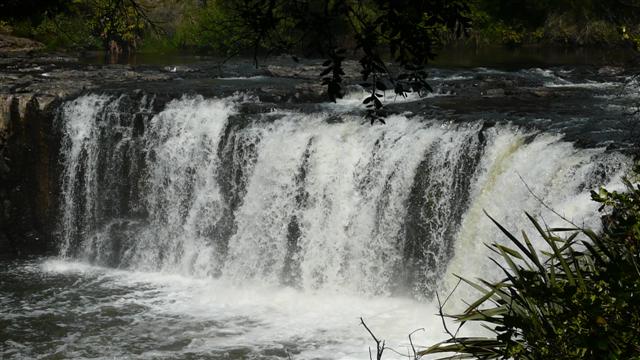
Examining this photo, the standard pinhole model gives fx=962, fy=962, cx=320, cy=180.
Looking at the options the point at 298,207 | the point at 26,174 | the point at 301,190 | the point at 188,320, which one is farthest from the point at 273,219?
the point at 26,174

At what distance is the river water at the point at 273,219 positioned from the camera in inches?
432

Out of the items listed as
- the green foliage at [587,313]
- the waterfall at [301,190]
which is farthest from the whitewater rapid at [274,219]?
Result: the green foliage at [587,313]

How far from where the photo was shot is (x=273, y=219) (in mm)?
13586

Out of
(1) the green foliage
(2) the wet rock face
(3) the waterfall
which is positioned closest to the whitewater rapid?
(3) the waterfall

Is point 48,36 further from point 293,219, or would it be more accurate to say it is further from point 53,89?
point 293,219

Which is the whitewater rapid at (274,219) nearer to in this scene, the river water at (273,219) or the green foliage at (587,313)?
the river water at (273,219)

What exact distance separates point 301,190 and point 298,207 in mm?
241

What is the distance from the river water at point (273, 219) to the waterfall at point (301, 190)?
0.9 inches

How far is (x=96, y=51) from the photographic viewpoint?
26.5 metres

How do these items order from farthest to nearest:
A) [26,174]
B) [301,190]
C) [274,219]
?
[26,174] → [274,219] → [301,190]

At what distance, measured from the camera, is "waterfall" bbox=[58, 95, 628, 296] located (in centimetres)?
1141

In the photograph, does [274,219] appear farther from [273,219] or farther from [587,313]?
[587,313]

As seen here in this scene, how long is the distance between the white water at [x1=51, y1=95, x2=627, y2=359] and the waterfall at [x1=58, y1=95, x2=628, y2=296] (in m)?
0.02

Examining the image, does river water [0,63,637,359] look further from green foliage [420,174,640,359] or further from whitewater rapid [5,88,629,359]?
green foliage [420,174,640,359]
